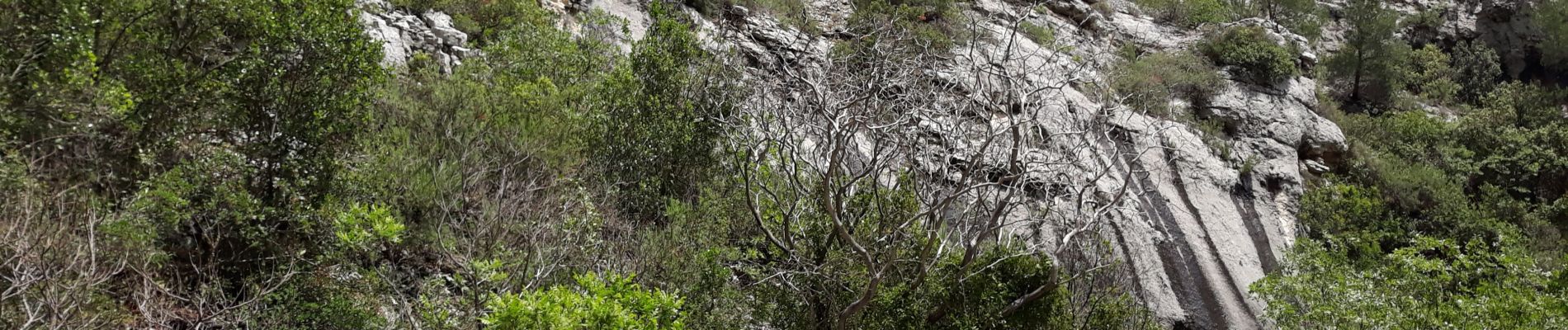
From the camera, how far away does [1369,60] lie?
25.2 meters

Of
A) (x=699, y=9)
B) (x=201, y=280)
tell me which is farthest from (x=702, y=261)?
(x=699, y=9)

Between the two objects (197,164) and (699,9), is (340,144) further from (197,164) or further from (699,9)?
(699,9)

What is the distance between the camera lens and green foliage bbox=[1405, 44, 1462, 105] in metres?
27.2

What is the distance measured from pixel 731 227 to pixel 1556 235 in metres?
21.5

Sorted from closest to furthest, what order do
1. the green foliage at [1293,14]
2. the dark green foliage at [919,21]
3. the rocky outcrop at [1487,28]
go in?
1. the dark green foliage at [919,21]
2. the green foliage at [1293,14]
3. the rocky outcrop at [1487,28]

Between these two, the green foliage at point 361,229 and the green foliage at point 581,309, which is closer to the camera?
the green foliage at point 581,309

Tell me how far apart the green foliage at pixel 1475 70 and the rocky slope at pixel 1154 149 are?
26.9ft

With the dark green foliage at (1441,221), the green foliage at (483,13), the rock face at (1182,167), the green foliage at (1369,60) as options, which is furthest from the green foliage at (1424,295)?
the green foliage at (1369,60)

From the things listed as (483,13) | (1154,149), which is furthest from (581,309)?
(1154,149)

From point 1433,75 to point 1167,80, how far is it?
13741mm

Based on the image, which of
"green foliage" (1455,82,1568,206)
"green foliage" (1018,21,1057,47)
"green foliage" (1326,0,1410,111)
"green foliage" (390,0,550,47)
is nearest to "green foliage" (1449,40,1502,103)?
"green foliage" (1455,82,1568,206)

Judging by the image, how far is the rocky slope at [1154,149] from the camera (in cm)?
1421

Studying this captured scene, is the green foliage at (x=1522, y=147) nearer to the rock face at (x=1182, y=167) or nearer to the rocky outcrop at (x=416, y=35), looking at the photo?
the rock face at (x=1182, y=167)

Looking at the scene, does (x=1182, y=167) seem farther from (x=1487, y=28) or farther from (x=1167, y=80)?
(x=1487, y=28)
